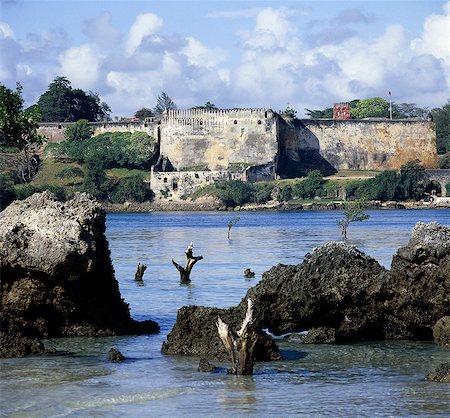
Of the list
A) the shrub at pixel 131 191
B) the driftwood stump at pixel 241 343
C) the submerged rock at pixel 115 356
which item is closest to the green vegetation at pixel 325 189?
the shrub at pixel 131 191

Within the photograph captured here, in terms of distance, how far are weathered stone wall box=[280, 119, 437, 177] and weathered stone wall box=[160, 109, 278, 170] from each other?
512 centimetres

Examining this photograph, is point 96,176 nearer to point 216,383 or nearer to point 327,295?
point 327,295

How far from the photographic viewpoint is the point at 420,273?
1722cm

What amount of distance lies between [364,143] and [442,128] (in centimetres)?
932

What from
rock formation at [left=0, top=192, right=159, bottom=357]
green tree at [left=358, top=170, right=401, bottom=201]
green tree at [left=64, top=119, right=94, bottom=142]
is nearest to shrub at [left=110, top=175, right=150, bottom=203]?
green tree at [left=64, top=119, right=94, bottom=142]

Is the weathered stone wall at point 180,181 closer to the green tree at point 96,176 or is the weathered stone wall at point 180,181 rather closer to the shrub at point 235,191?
the shrub at point 235,191

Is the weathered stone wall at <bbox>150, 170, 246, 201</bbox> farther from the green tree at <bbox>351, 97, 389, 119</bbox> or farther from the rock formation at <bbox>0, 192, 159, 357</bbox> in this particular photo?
the rock formation at <bbox>0, 192, 159, 357</bbox>

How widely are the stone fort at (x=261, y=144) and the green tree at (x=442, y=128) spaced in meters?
2.49

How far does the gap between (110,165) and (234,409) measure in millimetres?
92907

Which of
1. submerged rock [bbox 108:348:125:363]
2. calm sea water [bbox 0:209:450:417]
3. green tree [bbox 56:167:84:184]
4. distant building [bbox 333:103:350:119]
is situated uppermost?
distant building [bbox 333:103:350:119]

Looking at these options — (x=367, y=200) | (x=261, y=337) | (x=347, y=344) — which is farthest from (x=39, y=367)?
(x=367, y=200)

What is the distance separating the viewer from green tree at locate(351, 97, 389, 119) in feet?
463

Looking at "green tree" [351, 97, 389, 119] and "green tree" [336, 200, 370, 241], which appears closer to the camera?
"green tree" [336, 200, 370, 241]

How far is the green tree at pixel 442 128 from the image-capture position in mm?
113625
